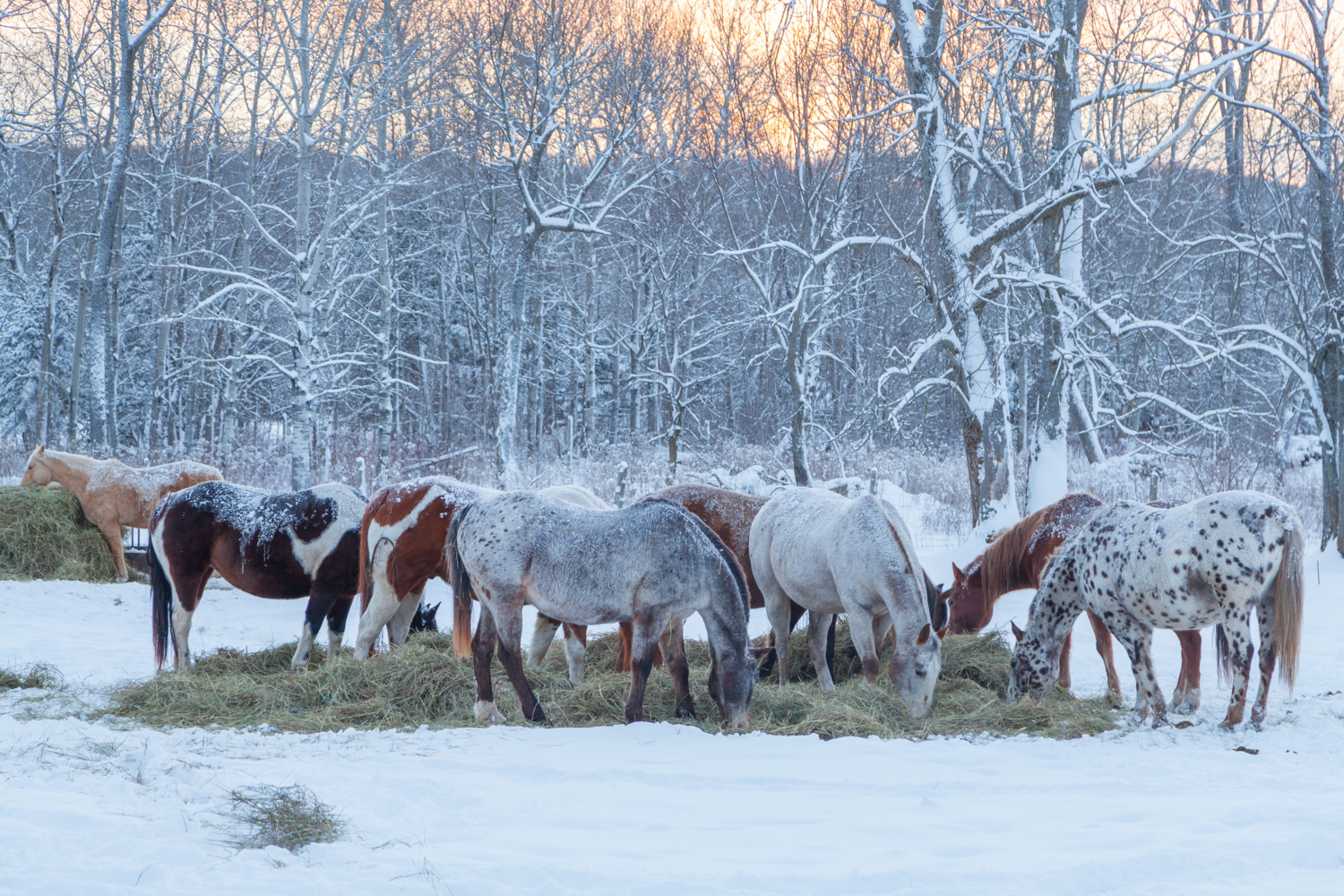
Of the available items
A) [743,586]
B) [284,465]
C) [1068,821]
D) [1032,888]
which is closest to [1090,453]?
[743,586]

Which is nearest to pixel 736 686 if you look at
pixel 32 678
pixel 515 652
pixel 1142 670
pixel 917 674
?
pixel 917 674

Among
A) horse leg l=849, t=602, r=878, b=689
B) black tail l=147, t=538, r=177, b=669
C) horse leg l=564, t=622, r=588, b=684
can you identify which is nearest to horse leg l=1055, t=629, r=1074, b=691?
horse leg l=849, t=602, r=878, b=689

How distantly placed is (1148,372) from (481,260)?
18.3 metres

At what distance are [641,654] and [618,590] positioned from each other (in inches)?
15.7

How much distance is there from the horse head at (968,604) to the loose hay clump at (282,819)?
5603mm

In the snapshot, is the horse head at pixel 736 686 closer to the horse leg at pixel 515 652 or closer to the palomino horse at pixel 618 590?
the palomino horse at pixel 618 590

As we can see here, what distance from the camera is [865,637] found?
6176mm

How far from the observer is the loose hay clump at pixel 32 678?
6.10 m

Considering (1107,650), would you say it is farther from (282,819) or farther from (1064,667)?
(282,819)

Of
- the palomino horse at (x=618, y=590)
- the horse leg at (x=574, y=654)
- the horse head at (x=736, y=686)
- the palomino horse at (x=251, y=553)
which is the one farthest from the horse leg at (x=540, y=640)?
the horse head at (x=736, y=686)

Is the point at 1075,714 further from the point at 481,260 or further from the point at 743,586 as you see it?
the point at 481,260

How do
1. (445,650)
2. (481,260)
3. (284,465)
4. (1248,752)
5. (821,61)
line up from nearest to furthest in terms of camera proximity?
(1248,752) < (445,650) < (821,61) < (284,465) < (481,260)

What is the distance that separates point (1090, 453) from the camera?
1269cm

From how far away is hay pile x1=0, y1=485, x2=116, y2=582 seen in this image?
10.9m
